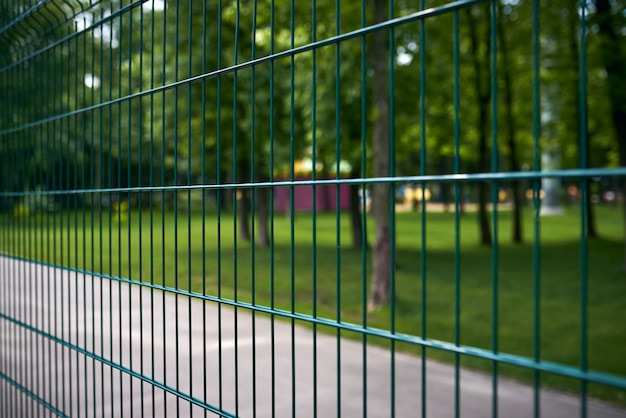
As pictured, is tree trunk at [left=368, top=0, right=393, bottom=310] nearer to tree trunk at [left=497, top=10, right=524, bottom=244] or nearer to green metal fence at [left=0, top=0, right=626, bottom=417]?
green metal fence at [left=0, top=0, right=626, bottom=417]

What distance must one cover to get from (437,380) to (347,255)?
12.1m

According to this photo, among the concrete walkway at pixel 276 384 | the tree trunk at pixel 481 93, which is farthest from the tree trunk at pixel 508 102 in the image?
the concrete walkway at pixel 276 384

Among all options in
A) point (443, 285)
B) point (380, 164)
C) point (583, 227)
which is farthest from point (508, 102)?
point (583, 227)

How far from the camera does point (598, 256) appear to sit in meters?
17.8

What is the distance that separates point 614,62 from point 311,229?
6912 millimetres

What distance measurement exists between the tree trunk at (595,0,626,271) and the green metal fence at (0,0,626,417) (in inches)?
2.8

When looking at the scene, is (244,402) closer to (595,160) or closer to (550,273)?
(550,273)

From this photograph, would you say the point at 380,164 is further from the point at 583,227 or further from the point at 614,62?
the point at 583,227

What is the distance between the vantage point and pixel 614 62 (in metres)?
12.6

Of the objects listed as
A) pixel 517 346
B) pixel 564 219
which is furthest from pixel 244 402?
pixel 564 219

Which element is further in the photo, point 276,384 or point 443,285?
point 443,285

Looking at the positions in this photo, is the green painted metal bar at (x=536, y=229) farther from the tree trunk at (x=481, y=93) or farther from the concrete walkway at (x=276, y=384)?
the tree trunk at (x=481, y=93)

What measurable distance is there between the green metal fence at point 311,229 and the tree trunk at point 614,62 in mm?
72

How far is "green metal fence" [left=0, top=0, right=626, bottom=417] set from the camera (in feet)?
6.09
